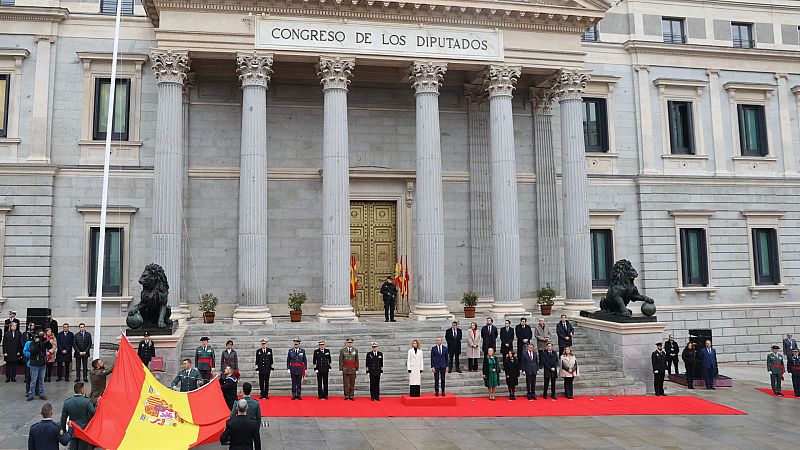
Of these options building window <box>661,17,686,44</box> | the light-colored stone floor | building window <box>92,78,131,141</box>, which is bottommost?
the light-colored stone floor

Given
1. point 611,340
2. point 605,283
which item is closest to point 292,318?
point 611,340

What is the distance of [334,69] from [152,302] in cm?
1078

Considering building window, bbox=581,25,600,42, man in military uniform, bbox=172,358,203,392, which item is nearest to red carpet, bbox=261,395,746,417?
man in military uniform, bbox=172,358,203,392

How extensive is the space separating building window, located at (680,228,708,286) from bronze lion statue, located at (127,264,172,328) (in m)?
24.0

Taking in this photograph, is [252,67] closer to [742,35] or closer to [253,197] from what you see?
[253,197]

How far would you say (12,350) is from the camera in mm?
18516

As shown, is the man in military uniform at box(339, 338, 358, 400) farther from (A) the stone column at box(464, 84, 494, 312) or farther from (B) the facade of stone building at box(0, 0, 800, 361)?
(A) the stone column at box(464, 84, 494, 312)

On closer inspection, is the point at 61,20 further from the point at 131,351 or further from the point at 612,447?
the point at 612,447

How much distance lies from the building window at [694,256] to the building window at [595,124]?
5.89 metres

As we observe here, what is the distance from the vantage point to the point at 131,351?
12.0 metres

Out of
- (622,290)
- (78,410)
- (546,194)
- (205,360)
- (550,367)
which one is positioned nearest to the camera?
(78,410)

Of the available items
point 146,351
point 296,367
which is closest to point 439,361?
point 296,367

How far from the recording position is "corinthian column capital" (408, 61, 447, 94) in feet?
80.7

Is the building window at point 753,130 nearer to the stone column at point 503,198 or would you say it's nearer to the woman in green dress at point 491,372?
the stone column at point 503,198
